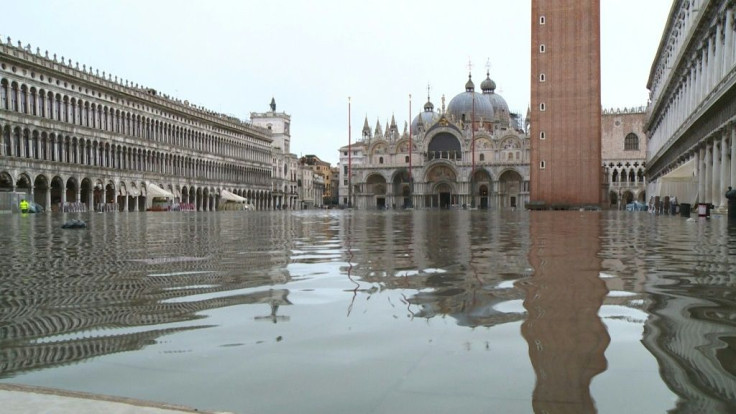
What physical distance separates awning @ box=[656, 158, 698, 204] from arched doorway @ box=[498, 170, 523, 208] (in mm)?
56661

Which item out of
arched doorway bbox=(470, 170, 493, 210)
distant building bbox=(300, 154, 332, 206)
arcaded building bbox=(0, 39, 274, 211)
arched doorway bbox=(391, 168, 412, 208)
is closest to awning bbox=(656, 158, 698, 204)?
arcaded building bbox=(0, 39, 274, 211)

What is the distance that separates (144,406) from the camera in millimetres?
1985

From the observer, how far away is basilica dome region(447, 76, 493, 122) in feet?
333

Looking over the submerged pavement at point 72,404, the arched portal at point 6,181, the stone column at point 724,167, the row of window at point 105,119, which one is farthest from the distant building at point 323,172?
the submerged pavement at point 72,404

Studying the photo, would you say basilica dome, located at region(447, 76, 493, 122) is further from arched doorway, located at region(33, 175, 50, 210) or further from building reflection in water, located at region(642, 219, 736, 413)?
building reflection in water, located at region(642, 219, 736, 413)

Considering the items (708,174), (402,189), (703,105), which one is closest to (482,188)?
(402,189)

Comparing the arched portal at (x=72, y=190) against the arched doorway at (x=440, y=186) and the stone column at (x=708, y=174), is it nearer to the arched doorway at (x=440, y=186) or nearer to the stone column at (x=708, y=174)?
the stone column at (x=708, y=174)

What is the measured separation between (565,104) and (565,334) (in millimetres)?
58050

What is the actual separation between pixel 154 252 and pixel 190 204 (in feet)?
214

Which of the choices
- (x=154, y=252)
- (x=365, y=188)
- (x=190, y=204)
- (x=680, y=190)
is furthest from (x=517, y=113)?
(x=154, y=252)

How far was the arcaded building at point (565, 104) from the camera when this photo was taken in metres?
→ 57.5

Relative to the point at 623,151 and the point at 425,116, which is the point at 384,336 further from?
the point at 425,116

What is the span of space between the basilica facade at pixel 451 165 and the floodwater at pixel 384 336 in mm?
80377

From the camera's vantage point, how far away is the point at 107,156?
60562 mm
